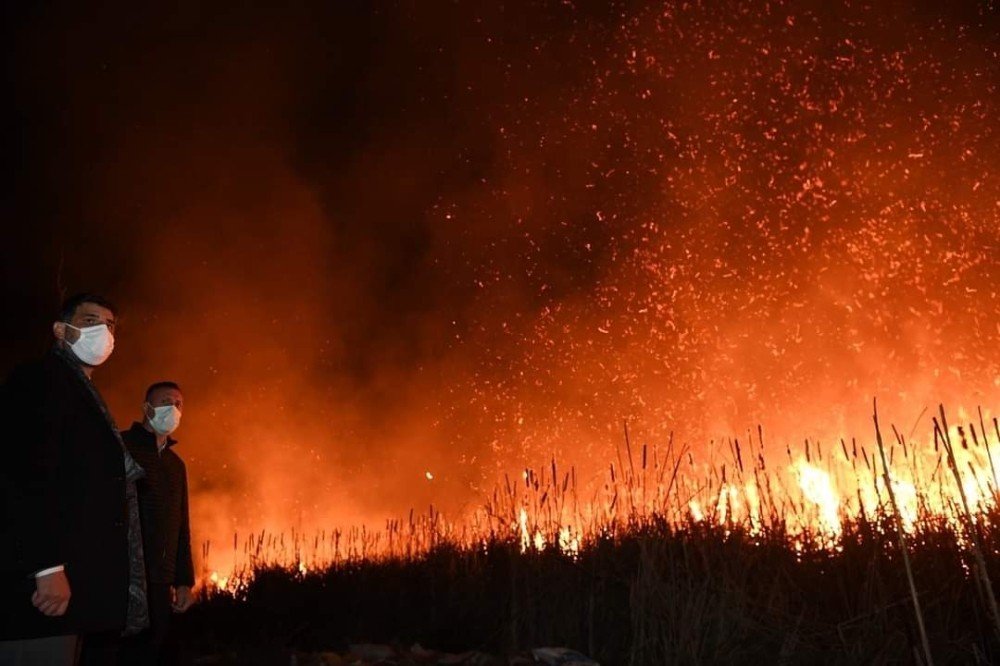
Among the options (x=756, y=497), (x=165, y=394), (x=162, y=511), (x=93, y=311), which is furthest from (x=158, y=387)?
(x=756, y=497)

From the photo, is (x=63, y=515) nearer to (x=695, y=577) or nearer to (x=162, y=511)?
(x=162, y=511)

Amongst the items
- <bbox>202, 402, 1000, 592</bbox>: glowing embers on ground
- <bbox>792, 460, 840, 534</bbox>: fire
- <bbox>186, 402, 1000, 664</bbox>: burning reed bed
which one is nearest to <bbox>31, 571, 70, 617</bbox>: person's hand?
<bbox>186, 402, 1000, 664</bbox>: burning reed bed

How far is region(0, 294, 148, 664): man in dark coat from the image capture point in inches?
80.3

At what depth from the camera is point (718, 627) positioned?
3924 millimetres

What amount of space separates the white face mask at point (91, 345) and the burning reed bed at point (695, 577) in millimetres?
2772

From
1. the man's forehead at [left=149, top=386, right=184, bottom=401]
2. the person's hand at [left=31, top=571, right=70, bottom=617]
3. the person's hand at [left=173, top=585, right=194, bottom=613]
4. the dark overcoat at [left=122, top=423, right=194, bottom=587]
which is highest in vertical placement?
the man's forehead at [left=149, top=386, right=184, bottom=401]

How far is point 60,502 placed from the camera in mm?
2148

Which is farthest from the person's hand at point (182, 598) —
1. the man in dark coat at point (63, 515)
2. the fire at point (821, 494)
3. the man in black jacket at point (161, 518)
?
the fire at point (821, 494)

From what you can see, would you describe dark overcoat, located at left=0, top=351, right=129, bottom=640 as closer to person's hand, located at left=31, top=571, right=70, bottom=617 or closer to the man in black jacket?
person's hand, located at left=31, top=571, right=70, bottom=617

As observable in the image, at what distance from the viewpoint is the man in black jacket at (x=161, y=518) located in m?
3.80

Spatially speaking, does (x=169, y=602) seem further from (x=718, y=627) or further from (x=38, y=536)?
(x=718, y=627)

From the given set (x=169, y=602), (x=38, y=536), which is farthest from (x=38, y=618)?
(x=169, y=602)

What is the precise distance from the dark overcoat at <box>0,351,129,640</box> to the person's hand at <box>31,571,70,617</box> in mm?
37

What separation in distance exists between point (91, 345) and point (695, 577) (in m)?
3.40
